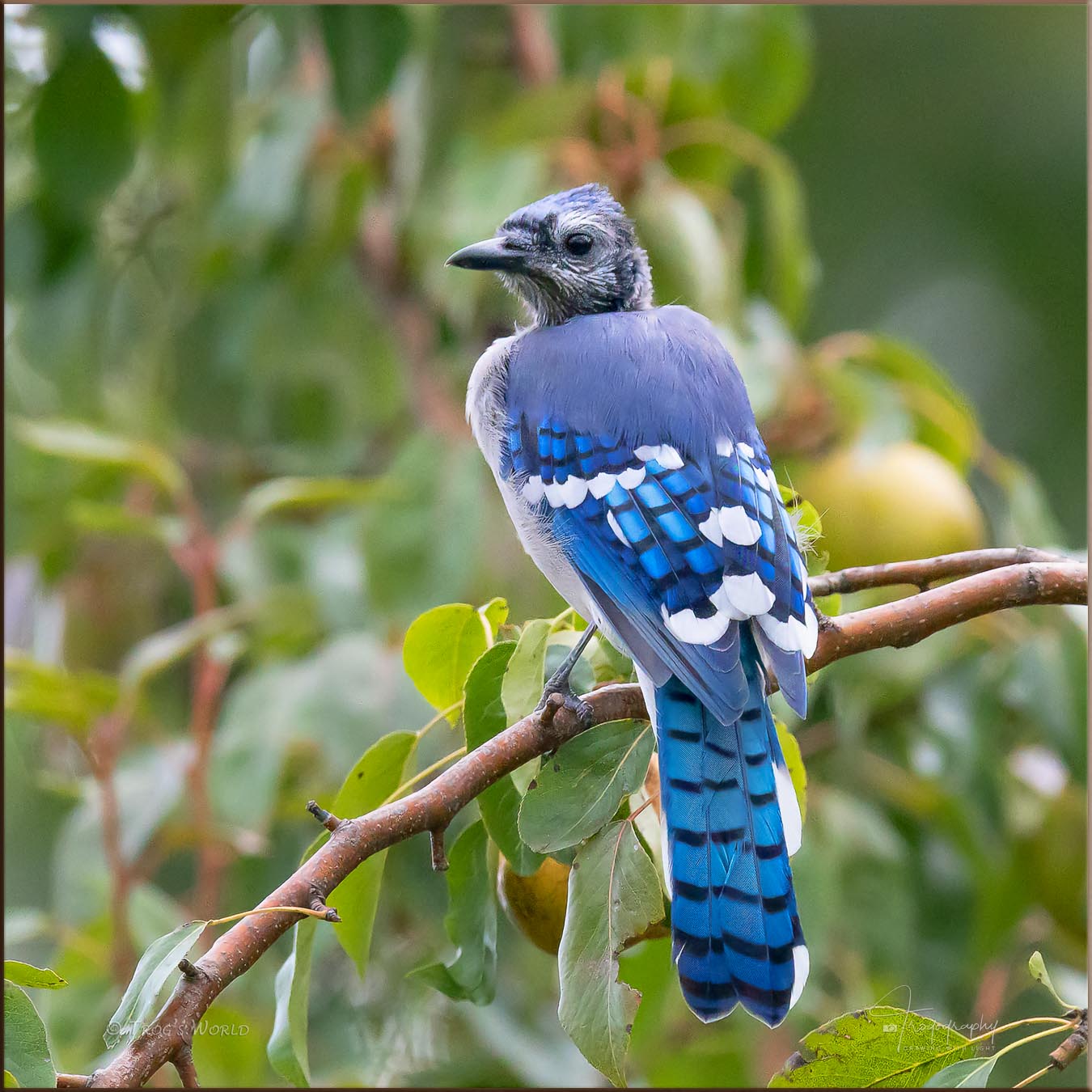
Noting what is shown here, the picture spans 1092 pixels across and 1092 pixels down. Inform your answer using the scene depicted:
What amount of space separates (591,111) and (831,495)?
1075mm

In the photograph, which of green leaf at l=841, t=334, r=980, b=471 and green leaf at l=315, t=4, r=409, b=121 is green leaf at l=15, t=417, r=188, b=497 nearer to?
green leaf at l=315, t=4, r=409, b=121

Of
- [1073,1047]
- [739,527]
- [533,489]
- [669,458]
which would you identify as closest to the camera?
[1073,1047]

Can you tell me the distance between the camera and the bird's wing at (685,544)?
144 cm

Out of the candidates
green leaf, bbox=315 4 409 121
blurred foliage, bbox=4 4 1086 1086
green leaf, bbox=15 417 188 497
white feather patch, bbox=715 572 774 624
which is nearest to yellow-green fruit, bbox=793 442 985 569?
blurred foliage, bbox=4 4 1086 1086

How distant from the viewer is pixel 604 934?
133 centimetres

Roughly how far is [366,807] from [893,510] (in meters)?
1.19

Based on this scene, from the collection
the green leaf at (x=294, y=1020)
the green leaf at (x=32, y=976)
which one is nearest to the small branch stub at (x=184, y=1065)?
the green leaf at (x=32, y=976)

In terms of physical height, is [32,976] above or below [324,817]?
below

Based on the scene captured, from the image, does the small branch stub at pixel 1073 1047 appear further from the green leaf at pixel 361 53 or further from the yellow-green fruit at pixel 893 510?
the green leaf at pixel 361 53

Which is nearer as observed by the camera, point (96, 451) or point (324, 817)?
point (324, 817)

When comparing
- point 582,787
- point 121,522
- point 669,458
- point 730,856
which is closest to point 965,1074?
point 730,856

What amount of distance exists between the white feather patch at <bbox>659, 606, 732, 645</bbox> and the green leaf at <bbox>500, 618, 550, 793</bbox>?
0.16 m

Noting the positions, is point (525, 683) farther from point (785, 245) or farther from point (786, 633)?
point (785, 245)

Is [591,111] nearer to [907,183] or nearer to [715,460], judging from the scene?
[715,460]
